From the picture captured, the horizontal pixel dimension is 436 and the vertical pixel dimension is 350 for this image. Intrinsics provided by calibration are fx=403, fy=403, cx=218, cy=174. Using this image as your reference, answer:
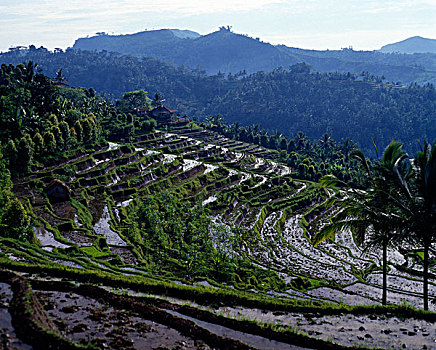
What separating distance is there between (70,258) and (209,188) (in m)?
38.4

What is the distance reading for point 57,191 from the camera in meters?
42.2

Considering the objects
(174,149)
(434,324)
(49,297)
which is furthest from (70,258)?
(174,149)

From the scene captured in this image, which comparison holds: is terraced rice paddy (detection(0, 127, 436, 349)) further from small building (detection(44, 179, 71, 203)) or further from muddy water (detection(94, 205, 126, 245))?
small building (detection(44, 179, 71, 203))

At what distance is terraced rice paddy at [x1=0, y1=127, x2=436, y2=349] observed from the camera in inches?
511

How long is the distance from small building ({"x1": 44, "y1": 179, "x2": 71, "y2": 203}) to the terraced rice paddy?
917 millimetres

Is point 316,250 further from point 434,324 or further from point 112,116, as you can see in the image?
point 112,116

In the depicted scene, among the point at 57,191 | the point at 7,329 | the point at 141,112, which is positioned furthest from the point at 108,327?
the point at 141,112

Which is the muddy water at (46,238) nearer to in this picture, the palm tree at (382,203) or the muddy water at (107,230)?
the muddy water at (107,230)

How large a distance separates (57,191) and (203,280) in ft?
82.1

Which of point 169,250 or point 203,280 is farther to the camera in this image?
point 169,250

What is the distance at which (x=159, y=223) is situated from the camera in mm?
38938

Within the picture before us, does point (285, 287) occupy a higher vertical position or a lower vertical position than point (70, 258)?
lower

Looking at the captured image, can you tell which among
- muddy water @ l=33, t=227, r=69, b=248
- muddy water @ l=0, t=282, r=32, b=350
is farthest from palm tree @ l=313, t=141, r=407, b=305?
muddy water @ l=33, t=227, r=69, b=248

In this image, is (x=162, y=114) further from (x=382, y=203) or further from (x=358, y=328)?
(x=358, y=328)
